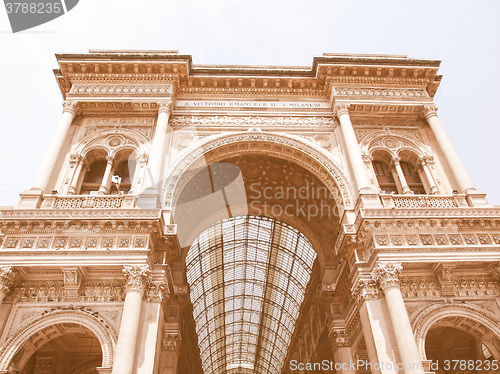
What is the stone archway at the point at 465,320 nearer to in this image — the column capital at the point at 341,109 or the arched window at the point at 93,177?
the column capital at the point at 341,109

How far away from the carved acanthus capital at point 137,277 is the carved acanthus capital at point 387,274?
23.1 feet

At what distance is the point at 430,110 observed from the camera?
1731 centimetres

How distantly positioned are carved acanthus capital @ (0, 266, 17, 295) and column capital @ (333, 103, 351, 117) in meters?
13.4

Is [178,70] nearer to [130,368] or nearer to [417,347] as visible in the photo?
[130,368]

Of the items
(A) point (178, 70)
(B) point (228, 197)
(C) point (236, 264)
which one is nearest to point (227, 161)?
(B) point (228, 197)

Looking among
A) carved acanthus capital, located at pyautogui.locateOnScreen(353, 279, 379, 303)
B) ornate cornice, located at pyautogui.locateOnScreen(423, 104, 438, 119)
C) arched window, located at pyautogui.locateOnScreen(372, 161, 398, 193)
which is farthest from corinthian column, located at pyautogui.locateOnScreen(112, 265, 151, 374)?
ornate cornice, located at pyautogui.locateOnScreen(423, 104, 438, 119)

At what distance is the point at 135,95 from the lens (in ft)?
56.7

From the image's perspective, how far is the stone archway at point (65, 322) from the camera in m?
11.2

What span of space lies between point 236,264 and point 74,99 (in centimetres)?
1912

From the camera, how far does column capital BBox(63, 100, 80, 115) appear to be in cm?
1666

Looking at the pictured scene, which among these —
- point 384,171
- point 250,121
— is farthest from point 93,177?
point 384,171

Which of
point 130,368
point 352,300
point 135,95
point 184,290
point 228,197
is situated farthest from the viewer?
point 228,197

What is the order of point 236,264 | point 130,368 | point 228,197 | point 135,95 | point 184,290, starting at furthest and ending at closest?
point 236,264, point 228,197, point 135,95, point 184,290, point 130,368

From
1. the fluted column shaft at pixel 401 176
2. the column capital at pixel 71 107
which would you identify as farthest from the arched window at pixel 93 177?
the fluted column shaft at pixel 401 176
